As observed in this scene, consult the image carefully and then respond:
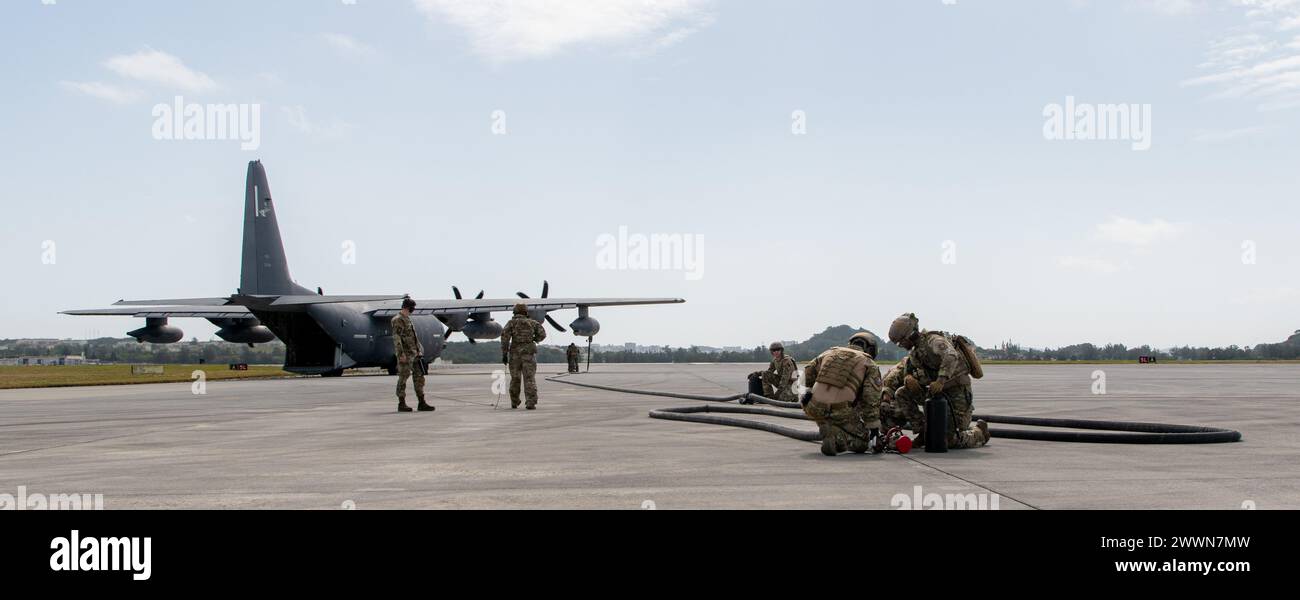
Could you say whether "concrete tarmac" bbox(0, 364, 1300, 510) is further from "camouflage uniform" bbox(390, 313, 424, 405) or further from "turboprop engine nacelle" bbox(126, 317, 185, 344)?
"turboprop engine nacelle" bbox(126, 317, 185, 344)

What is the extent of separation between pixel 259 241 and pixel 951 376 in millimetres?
34005

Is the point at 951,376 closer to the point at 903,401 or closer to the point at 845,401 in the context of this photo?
the point at 903,401

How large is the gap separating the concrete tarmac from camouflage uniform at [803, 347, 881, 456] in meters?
0.37

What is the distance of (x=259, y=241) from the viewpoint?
124 feet

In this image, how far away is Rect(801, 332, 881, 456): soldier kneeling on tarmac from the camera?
10335 mm

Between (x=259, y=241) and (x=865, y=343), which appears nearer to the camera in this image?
(x=865, y=343)

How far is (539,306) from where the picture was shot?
4606 centimetres
